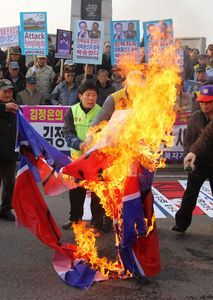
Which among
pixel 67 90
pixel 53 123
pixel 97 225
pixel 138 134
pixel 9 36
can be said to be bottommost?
pixel 97 225

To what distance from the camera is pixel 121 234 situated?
12.9 feet

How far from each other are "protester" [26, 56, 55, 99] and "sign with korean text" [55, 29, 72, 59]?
0.58 m

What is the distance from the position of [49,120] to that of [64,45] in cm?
230

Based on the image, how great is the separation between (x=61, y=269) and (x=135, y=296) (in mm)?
802

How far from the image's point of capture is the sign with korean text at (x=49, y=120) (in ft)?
→ 31.4

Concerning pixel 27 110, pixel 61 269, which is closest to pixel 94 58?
pixel 27 110

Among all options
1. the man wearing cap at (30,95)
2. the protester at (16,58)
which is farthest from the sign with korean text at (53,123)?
the protester at (16,58)

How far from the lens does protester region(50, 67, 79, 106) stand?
9648mm

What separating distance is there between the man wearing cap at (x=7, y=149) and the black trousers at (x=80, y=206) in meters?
0.89

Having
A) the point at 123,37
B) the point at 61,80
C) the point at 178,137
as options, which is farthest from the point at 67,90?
the point at 178,137

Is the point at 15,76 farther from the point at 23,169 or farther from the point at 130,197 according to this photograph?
the point at 130,197

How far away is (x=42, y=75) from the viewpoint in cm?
1041

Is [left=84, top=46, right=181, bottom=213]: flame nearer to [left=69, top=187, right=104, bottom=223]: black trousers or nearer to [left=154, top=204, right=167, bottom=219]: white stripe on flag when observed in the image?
[left=69, top=187, right=104, bottom=223]: black trousers

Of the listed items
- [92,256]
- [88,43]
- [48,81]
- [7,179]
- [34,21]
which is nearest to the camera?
[92,256]
